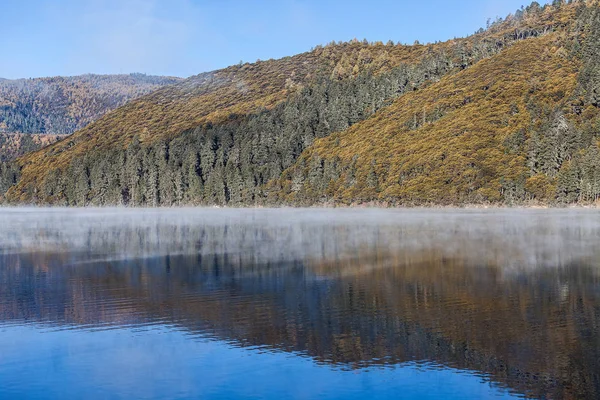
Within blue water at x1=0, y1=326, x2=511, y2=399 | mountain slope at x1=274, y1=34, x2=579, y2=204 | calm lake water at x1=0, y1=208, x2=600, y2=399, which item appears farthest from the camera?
mountain slope at x1=274, y1=34, x2=579, y2=204

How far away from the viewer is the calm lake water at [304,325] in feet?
65.7

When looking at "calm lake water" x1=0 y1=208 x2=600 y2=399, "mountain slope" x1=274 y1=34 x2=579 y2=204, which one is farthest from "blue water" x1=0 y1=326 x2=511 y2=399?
"mountain slope" x1=274 y1=34 x2=579 y2=204

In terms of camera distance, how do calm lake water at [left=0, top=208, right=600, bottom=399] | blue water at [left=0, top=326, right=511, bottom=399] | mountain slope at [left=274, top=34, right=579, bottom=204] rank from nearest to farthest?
blue water at [left=0, top=326, right=511, bottom=399], calm lake water at [left=0, top=208, right=600, bottom=399], mountain slope at [left=274, top=34, right=579, bottom=204]

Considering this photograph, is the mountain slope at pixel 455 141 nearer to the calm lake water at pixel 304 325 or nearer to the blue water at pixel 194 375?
the calm lake water at pixel 304 325

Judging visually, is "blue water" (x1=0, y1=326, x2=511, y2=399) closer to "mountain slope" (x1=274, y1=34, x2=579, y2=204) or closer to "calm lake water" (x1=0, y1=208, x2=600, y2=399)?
"calm lake water" (x1=0, y1=208, x2=600, y2=399)

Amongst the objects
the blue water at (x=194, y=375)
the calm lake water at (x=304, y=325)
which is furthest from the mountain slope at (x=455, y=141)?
the blue water at (x=194, y=375)

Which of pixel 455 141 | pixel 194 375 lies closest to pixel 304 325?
pixel 194 375

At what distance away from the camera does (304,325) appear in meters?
27.1

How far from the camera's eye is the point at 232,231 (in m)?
83.4

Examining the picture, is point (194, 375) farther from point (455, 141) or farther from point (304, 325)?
point (455, 141)

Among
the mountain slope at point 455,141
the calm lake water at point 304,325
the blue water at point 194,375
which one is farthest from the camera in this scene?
the mountain slope at point 455,141

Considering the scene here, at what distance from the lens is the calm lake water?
20016 mm

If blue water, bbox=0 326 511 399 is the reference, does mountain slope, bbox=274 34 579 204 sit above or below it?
above

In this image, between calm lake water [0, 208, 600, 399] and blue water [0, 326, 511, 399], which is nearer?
blue water [0, 326, 511, 399]
